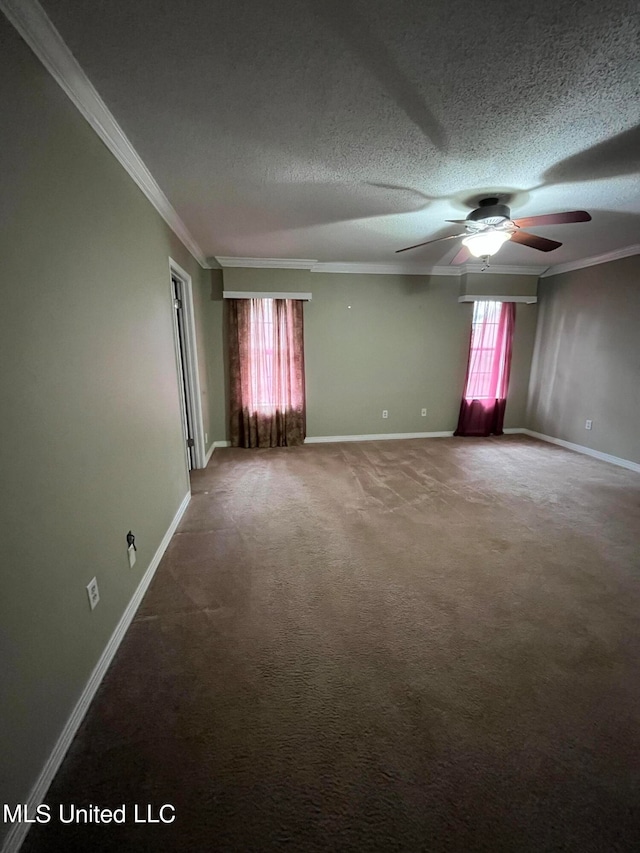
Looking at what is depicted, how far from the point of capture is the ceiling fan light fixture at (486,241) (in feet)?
8.11

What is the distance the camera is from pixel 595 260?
13.4 ft

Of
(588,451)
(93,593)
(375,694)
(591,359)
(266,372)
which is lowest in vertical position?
(375,694)

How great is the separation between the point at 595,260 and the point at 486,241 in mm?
2748

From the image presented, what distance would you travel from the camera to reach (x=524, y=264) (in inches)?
176

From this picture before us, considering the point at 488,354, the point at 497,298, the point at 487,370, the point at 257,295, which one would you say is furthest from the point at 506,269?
the point at 257,295

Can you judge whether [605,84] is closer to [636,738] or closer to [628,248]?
[636,738]

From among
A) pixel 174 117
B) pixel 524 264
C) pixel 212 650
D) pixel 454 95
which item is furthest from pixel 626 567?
pixel 524 264

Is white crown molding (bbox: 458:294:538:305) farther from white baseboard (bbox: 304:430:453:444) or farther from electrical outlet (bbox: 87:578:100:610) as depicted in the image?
electrical outlet (bbox: 87:578:100:610)

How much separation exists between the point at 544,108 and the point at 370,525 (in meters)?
2.57

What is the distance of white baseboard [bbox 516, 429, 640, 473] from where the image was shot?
12.6 feet

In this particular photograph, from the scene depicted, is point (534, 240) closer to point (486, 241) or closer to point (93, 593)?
point (486, 241)

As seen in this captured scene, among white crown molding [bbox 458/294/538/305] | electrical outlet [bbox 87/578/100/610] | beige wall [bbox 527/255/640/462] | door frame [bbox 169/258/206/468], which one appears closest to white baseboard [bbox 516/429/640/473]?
beige wall [bbox 527/255/640/462]

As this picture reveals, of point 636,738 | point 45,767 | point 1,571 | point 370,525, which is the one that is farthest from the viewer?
point 370,525

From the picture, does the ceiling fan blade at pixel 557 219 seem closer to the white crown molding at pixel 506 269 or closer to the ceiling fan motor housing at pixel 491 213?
the ceiling fan motor housing at pixel 491 213
